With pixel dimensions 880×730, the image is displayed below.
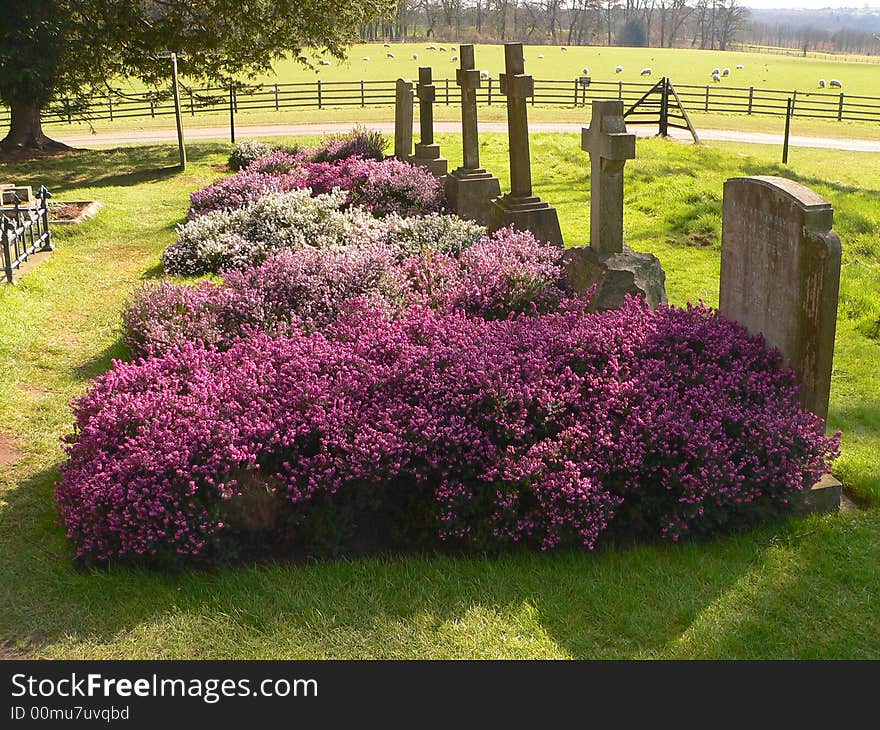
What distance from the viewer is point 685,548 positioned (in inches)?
204

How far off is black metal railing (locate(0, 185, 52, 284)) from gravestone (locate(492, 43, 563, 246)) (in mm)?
6047

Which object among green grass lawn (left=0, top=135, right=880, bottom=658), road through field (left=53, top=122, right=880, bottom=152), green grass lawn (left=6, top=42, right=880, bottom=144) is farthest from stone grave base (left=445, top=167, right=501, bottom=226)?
green grass lawn (left=6, top=42, right=880, bottom=144)

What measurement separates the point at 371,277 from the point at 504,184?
8.85 metres

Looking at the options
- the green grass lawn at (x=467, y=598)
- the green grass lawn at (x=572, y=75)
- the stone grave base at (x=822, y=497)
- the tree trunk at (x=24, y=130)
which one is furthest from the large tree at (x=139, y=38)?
the stone grave base at (x=822, y=497)

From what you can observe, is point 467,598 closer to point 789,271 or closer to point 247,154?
point 789,271

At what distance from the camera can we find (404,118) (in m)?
17.0

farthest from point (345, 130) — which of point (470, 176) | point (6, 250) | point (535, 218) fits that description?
point (6, 250)

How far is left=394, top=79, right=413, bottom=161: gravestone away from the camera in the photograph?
16734mm

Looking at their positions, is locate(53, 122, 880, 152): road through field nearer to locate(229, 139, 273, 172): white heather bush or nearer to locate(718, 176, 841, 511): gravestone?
locate(229, 139, 273, 172): white heather bush

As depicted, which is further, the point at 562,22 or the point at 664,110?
the point at 562,22

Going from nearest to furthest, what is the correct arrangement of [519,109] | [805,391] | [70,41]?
1. [805,391]
2. [519,109]
3. [70,41]

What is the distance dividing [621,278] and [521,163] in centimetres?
346

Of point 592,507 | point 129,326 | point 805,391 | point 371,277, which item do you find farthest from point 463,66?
point 592,507

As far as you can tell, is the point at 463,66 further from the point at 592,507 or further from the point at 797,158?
the point at 797,158
